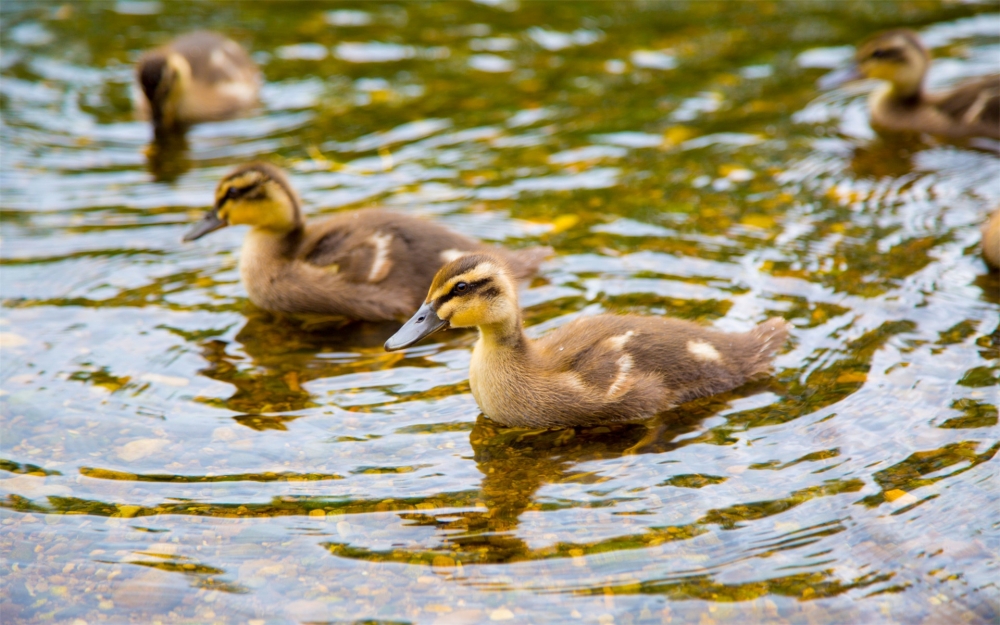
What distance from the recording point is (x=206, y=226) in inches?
263

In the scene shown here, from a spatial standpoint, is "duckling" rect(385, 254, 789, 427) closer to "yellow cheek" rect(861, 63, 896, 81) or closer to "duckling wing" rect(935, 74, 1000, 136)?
"duckling wing" rect(935, 74, 1000, 136)

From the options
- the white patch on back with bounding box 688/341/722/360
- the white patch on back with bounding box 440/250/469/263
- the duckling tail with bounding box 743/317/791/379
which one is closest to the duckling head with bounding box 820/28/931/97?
the duckling tail with bounding box 743/317/791/379

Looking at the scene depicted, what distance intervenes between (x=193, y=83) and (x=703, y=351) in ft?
19.1

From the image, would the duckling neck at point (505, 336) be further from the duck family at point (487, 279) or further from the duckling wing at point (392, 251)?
the duckling wing at point (392, 251)

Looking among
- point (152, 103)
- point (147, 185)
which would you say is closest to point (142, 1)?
point (152, 103)

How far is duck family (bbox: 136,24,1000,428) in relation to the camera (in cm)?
504

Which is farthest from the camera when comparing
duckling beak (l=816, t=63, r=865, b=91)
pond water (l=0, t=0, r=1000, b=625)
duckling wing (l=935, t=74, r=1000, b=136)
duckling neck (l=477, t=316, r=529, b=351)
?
duckling beak (l=816, t=63, r=865, b=91)

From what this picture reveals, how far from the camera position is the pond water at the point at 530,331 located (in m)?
4.13

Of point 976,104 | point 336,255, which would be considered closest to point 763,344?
point 336,255

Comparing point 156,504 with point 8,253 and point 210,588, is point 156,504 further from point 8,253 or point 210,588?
point 8,253

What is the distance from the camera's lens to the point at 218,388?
555cm

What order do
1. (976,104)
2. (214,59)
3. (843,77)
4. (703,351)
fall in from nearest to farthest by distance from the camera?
(703,351)
(976,104)
(843,77)
(214,59)

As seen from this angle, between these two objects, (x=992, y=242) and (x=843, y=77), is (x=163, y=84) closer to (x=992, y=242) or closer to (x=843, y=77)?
(x=843, y=77)

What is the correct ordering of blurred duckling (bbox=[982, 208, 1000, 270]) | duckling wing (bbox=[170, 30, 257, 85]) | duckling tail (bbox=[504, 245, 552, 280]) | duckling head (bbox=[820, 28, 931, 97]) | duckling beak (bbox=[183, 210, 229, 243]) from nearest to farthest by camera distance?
blurred duckling (bbox=[982, 208, 1000, 270]) → duckling tail (bbox=[504, 245, 552, 280]) → duckling beak (bbox=[183, 210, 229, 243]) → duckling head (bbox=[820, 28, 931, 97]) → duckling wing (bbox=[170, 30, 257, 85])
